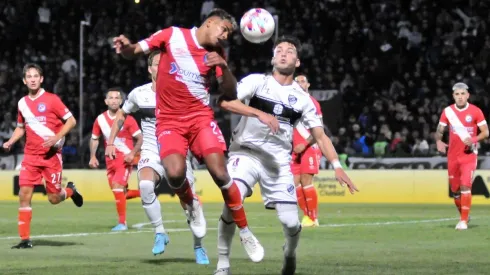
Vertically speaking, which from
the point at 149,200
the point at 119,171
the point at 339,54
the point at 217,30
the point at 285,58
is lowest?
the point at 119,171

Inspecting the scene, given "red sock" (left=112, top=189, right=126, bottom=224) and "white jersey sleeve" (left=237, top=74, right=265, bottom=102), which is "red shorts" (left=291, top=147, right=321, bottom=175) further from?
"white jersey sleeve" (left=237, top=74, right=265, bottom=102)

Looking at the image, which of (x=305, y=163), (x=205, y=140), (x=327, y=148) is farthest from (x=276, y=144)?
(x=305, y=163)

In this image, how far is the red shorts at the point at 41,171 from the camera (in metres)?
14.8

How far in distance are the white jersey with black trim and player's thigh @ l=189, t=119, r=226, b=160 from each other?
0.42m

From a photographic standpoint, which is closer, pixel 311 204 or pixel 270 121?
pixel 270 121

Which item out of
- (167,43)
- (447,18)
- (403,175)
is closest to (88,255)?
(167,43)

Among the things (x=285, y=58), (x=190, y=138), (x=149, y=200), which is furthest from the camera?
(x=149, y=200)

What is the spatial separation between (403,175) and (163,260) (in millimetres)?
17062

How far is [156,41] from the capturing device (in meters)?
10.7

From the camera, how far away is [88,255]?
13258 mm

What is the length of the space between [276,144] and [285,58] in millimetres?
919

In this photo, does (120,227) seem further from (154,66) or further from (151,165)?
(151,165)

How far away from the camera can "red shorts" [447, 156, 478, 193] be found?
62.3ft

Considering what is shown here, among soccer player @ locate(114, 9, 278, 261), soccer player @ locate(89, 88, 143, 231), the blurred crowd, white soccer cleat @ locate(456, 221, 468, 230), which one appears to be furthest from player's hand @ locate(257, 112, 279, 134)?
the blurred crowd
